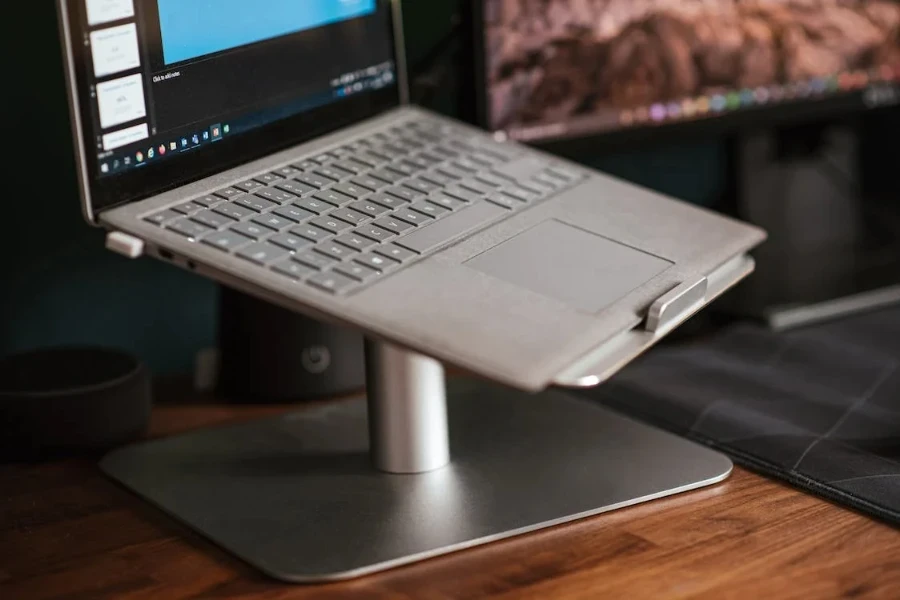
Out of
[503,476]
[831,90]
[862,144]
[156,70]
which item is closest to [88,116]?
[156,70]

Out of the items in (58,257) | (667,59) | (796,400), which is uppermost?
(667,59)

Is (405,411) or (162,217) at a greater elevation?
(162,217)

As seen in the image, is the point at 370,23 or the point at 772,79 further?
the point at 772,79

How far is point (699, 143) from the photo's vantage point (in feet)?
4.11

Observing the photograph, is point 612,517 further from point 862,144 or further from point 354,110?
point 862,144

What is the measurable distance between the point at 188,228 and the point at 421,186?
0.17m

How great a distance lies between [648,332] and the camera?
67cm

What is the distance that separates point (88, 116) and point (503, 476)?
0.32 meters

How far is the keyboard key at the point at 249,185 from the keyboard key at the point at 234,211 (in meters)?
0.02

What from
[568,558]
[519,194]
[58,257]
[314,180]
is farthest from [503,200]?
[58,257]

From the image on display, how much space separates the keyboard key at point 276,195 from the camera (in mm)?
720

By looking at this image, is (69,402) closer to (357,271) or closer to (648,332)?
(357,271)

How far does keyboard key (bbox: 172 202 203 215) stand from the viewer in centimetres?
69

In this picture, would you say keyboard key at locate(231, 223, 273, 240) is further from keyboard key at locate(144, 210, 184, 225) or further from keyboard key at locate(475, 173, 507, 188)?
keyboard key at locate(475, 173, 507, 188)
